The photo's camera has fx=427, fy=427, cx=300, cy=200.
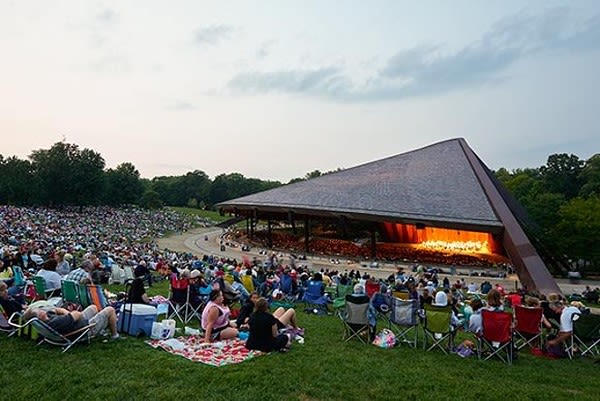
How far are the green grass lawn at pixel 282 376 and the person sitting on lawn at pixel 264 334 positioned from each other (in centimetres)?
21

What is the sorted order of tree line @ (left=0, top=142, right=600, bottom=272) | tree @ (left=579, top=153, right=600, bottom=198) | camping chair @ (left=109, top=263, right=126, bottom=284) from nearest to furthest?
camping chair @ (left=109, top=263, right=126, bottom=284)
tree line @ (left=0, top=142, right=600, bottom=272)
tree @ (left=579, top=153, right=600, bottom=198)

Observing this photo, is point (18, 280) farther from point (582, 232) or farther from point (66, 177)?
point (66, 177)

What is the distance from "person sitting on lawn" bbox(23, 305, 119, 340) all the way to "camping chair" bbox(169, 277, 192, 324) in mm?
1960

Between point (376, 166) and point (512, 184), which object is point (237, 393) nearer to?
point (376, 166)

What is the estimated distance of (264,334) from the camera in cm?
615

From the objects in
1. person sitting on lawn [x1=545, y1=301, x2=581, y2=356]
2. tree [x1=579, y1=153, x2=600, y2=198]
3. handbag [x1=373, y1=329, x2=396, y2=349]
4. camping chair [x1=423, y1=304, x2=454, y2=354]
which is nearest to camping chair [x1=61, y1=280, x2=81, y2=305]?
handbag [x1=373, y1=329, x2=396, y2=349]

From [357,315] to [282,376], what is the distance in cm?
242

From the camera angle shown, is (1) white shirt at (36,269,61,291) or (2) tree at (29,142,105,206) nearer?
(1) white shirt at (36,269,61,291)

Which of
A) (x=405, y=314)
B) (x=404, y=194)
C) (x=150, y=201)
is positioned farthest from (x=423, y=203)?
(x=150, y=201)

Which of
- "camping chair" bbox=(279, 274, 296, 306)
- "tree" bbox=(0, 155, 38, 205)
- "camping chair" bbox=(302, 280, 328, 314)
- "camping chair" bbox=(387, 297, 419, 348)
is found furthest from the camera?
"tree" bbox=(0, 155, 38, 205)

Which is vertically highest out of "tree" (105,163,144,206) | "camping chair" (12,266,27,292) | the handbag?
"tree" (105,163,144,206)

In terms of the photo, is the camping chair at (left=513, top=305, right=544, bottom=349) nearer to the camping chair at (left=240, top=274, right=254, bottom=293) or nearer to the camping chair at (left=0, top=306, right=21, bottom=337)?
the camping chair at (left=240, top=274, right=254, bottom=293)

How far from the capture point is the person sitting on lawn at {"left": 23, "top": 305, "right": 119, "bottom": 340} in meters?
5.62

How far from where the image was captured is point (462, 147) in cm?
4234
